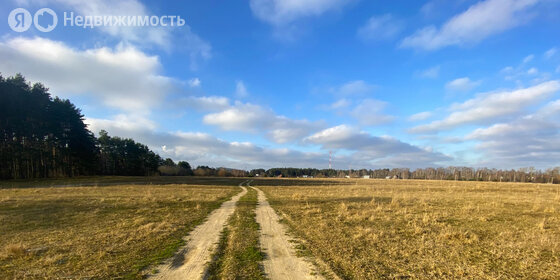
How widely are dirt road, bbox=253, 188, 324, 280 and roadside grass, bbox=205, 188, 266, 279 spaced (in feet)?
0.77

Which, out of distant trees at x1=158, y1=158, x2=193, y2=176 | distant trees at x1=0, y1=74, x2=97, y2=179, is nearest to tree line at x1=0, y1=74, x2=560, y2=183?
distant trees at x1=0, y1=74, x2=97, y2=179

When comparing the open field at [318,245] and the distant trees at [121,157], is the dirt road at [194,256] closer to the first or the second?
the open field at [318,245]

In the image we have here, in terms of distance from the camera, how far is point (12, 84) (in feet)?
150

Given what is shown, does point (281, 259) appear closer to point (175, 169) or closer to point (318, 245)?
point (318, 245)

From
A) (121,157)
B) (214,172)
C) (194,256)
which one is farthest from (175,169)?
(194,256)

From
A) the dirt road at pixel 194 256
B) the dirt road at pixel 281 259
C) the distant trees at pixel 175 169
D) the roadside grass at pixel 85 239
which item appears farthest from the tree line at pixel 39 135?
the dirt road at pixel 281 259

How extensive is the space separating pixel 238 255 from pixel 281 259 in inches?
52.8

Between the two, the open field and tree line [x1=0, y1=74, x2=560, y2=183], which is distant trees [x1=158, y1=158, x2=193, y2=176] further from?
the open field

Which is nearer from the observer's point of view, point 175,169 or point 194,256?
point 194,256

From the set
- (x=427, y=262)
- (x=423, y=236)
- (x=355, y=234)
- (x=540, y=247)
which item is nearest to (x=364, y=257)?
(x=427, y=262)

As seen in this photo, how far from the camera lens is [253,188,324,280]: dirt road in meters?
6.43

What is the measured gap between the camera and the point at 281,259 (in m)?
7.64

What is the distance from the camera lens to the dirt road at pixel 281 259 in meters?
6.43

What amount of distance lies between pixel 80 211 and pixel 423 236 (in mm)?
19689
